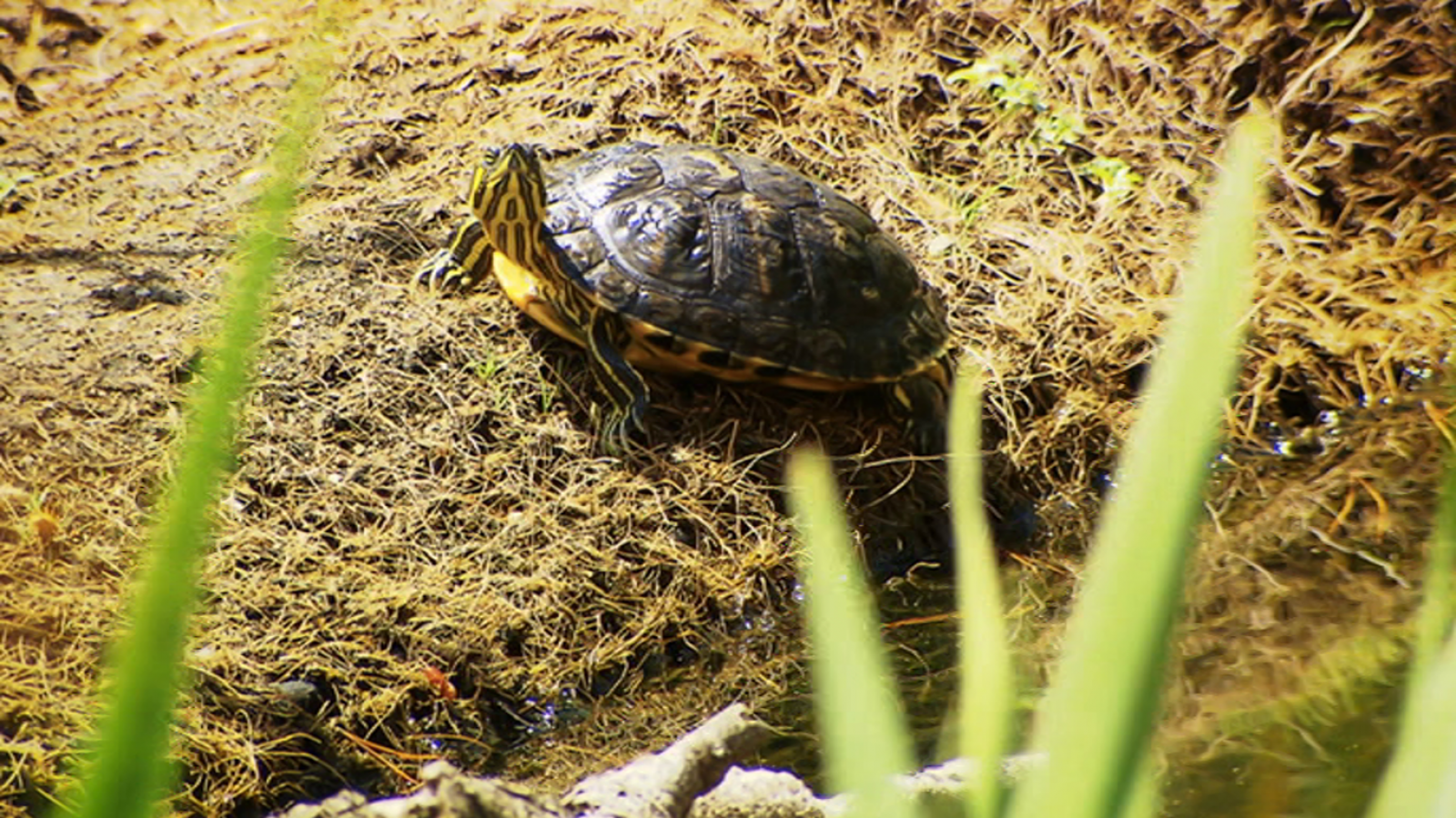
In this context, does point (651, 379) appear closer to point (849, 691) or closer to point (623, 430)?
point (623, 430)

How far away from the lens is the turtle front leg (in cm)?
437

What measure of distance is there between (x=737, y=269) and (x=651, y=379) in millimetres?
495

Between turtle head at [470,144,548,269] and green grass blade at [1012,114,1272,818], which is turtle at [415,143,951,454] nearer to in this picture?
turtle head at [470,144,548,269]

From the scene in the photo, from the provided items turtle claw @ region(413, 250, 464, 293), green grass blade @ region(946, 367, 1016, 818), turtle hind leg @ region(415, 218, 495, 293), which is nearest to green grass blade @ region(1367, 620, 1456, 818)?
green grass blade @ region(946, 367, 1016, 818)

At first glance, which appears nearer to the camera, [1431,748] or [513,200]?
[1431,748]

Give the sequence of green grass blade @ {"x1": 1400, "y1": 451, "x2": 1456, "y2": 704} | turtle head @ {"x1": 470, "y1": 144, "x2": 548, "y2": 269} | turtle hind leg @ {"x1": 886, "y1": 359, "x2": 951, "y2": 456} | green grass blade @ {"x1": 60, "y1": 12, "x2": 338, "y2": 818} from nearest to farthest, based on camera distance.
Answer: green grass blade @ {"x1": 60, "y1": 12, "x2": 338, "y2": 818} → green grass blade @ {"x1": 1400, "y1": 451, "x2": 1456, "y2": 704} → turtle head @ {"x1": 470, "y1": 144, "x2": 548, "y2": 269} → turtle hind leg @ {"x1": 886, "y1": 359, "x2": 951, "y2": 456}

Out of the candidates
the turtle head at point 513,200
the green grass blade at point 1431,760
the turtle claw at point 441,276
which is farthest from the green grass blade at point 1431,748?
the turtle claw at point 441,276

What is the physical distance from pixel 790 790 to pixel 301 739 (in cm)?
168

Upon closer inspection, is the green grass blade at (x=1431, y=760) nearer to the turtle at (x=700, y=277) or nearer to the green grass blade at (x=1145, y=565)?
the green grass blade at (x=1145, y=565)

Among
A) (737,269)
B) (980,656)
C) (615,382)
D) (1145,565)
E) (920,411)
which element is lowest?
(920,411)

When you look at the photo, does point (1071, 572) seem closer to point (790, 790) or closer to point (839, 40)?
point (790, 790)

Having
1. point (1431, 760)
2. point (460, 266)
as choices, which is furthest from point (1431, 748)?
point (460, 266)

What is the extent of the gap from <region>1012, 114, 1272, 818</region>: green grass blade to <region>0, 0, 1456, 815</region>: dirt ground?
2266 millimetres

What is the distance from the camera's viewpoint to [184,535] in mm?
339
